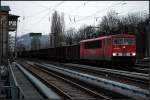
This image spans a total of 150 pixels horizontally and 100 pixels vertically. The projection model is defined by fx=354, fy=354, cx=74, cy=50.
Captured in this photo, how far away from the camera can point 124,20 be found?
82.4m

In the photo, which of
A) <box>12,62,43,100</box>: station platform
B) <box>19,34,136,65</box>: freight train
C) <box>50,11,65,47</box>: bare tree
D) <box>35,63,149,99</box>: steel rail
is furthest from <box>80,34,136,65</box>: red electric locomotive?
<box>50,11,65,47</box>: bare tree

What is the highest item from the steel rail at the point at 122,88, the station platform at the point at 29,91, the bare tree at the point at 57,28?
the bare tree at the point at 57,28

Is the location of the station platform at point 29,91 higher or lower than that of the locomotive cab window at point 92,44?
lower

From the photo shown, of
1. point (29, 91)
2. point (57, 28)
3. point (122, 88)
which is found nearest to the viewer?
point (122, 88)

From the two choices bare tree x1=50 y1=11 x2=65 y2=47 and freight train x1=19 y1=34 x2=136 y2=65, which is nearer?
freight train x1=19 y1=34 x2=136 y2=65

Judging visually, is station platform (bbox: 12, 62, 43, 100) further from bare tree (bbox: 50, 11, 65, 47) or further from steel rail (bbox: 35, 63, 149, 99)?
bare tree (bbox: 50, 11, 65, 47)

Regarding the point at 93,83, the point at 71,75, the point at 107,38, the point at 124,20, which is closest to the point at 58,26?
the point at 124,20

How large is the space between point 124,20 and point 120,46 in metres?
52.6

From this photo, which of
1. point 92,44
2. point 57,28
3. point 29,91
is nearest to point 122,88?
point 29,91

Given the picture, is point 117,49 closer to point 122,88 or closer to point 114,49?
point 114,49

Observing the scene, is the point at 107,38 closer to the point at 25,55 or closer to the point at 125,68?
the point at 125,68

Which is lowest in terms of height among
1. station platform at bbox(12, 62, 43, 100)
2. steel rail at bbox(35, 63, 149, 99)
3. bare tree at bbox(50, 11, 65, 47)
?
station platform at bbox(12, 62, 43, 100)

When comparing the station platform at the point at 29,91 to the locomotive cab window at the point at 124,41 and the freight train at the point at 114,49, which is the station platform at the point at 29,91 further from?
the locomotive cab window at the point at 124,41

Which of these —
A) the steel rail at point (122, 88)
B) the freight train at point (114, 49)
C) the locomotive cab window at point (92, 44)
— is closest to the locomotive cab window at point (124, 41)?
the freight train at point (114, 49)
